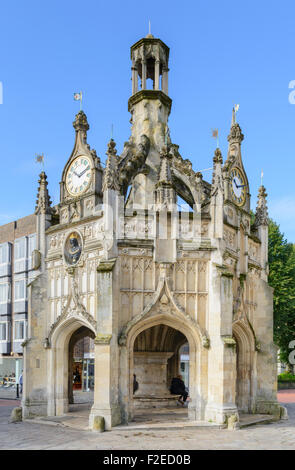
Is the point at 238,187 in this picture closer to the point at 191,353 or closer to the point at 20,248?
the point at 191,353

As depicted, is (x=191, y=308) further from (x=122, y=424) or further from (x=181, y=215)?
(x=122, y=424)

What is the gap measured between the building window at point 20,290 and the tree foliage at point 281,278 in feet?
78.1

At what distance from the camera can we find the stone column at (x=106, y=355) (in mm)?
17125

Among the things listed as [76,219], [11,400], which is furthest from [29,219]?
[76,219]

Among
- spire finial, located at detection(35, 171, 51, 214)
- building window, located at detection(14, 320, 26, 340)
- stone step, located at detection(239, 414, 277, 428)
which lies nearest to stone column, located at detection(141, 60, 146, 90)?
spire finial, located at detection(35, 171, 51, 214)

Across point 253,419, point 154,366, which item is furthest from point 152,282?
point 253,419

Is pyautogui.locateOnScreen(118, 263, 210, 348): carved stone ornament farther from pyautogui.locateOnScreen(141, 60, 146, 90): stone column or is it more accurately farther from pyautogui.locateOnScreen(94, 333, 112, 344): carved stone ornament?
pyautogui.locateOnScreen(141, 60, 146, 90): stone column

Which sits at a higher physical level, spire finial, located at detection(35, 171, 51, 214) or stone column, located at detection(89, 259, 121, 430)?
spire finial, located at detection(35, 171, 51, 214)

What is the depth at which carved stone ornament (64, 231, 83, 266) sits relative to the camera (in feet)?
66.7

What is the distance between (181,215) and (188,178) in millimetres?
4019

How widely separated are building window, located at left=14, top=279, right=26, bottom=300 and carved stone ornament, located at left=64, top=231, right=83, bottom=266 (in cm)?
2806

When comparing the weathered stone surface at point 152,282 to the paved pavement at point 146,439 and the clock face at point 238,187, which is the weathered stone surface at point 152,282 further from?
the paved pavement at point 146,439

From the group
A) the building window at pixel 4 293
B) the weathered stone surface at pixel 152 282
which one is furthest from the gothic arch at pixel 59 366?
the building window at pixel 4 293

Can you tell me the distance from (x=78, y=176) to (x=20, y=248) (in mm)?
28678
